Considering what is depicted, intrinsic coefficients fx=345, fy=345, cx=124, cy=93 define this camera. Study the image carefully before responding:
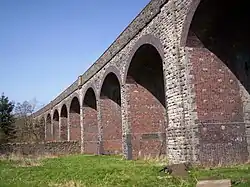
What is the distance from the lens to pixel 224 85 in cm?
1148

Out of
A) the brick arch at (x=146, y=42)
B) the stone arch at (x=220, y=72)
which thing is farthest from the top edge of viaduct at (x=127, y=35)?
the stone arch at (x=220, y=72)

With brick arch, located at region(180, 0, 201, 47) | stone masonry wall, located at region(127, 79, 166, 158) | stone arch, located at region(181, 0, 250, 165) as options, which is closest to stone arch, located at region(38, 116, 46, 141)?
stone masonry wall, located at region(127, 79, 166, 158)

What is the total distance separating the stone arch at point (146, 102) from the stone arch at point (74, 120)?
15.3 metres

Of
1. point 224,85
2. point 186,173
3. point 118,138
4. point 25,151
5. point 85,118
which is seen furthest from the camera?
point 85,118

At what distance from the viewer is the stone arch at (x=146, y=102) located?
54.4 ft

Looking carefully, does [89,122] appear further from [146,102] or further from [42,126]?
[42,126]

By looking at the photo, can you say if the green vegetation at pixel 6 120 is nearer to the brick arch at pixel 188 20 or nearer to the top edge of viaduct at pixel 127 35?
the top edge of viaduct at pixel 127 35

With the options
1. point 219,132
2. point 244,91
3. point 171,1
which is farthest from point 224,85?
point 171,1

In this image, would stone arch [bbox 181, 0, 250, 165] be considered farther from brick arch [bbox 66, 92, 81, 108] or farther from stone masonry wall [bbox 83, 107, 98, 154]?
brick arch [bbox 66, 92, 81, 108]

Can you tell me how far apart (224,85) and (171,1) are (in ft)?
11.5

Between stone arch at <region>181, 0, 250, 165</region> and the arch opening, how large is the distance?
16.0 ft

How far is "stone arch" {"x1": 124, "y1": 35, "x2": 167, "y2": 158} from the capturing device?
1658cm

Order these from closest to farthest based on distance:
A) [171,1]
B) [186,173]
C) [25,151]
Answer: [186,173]
[171,1]
[25,151]

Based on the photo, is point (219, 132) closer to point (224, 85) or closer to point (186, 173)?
point (224, 85)
